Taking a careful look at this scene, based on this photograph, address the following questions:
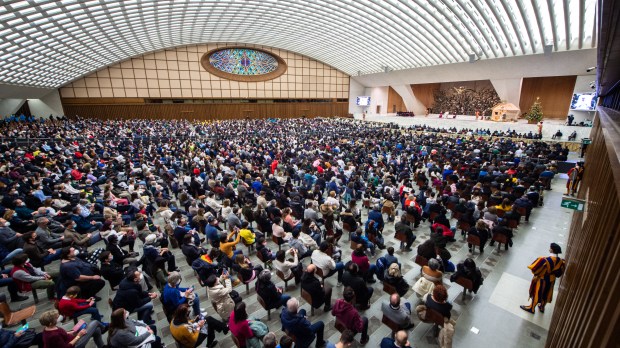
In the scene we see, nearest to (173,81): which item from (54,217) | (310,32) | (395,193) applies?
(310,32)

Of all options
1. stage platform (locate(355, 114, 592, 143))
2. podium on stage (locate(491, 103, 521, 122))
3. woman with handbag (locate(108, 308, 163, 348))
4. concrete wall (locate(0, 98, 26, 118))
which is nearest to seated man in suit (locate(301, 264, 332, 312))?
woman with handbag (locate(108, 308, 163, 348))

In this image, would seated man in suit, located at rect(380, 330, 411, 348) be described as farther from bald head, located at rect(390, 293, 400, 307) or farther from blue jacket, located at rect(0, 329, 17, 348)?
blue jacket, located at rect(0, 329, 17, 348)

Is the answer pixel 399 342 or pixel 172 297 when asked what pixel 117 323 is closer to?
pixel 172 297

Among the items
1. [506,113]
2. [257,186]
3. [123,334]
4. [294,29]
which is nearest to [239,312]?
[123,334]

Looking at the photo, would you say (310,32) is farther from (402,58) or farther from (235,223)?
(235,223)

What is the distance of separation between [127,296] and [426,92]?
159ft

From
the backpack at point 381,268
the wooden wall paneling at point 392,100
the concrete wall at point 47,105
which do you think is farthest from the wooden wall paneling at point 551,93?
the concrete wall at point 47,105

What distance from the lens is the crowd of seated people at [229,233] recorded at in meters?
4.54

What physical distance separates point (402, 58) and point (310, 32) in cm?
1212

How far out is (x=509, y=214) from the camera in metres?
8.23

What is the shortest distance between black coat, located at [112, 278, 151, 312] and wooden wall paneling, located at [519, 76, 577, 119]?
4180 cm

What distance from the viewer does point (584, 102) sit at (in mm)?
24516

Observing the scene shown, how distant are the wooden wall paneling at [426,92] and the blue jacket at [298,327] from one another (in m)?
45.3

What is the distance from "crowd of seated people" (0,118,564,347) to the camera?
4.54 metres
